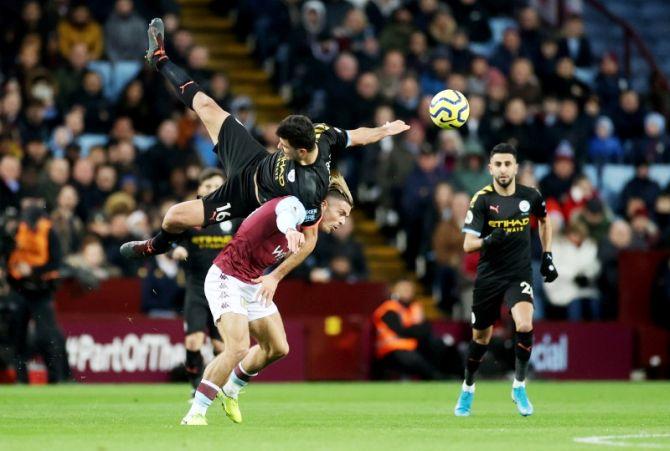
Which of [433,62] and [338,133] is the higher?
[433,62]

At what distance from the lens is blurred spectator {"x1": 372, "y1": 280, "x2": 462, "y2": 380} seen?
2203cm

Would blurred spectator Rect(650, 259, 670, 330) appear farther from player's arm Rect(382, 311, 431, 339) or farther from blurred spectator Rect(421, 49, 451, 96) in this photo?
blurred spectator Rect(421, 49, 451, 96)

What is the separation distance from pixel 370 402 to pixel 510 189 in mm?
3229

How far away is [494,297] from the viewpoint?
1470 centimetres

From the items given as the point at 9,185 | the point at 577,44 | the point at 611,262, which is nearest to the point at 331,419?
the point at 9,185

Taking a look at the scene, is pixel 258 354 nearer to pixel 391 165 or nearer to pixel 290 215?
pixel 290 215

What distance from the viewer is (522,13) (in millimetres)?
28047

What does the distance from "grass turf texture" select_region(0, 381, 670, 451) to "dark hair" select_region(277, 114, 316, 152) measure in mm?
2259

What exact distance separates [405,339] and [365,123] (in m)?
4.04

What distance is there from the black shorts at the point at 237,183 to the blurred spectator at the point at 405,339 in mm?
8942

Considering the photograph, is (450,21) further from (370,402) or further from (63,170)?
(370,402)

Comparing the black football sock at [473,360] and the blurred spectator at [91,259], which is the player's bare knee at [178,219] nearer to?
the black football sock at [473,360]

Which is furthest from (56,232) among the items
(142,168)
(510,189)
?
(510,189)

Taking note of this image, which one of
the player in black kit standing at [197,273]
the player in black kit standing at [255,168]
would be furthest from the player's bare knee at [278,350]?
the player in black kit standing at [197,273]
